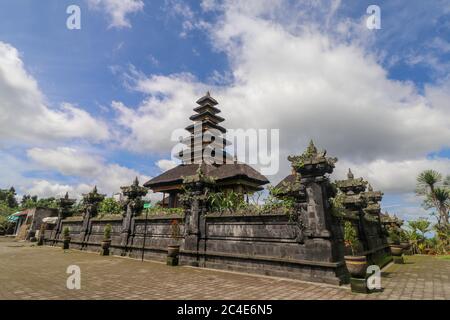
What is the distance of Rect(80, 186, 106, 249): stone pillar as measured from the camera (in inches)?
680

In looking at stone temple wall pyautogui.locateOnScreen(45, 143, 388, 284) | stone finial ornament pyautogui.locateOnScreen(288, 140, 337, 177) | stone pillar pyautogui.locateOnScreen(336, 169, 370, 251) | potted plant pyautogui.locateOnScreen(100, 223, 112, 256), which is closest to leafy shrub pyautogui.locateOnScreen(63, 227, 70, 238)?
potted plant pyautogui.locateOnScreen(100, 223, 112, 256)

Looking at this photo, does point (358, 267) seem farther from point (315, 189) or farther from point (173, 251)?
point (173, 251)

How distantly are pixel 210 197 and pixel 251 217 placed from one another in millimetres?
2397

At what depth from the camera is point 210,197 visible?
10930 millimetres

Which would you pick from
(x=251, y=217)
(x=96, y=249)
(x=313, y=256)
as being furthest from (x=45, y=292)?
(x=96, y=249)

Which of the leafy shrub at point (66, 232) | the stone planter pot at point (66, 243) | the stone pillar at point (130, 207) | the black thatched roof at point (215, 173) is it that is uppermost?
the black thatched roof at point (215, 173)

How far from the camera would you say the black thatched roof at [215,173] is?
20.4 m

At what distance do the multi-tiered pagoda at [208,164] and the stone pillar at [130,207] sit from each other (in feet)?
12.2

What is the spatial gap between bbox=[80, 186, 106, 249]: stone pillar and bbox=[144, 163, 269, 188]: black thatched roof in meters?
6.52

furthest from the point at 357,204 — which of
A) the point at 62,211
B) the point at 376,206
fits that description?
the point at 62,211

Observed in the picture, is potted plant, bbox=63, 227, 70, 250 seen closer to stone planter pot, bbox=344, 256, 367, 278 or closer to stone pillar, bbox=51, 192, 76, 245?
stone pillar, bbox=51, 192, 76, 245

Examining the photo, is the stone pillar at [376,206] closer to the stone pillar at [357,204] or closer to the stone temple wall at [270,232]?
the stone temple wall at [270,232]

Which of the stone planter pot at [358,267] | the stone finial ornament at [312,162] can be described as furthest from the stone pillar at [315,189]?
the stone planter pot at [358,267]
